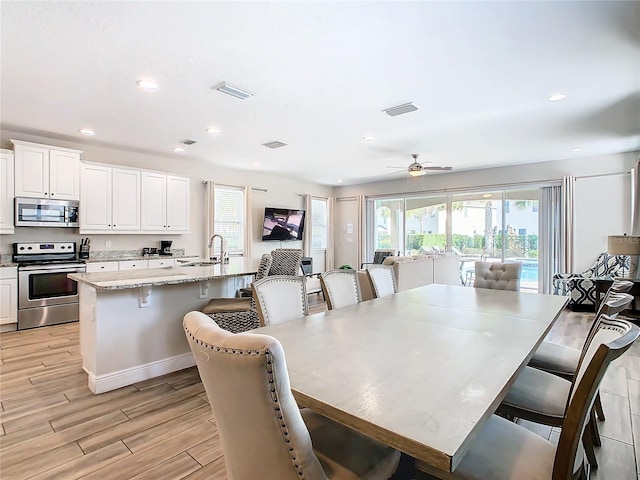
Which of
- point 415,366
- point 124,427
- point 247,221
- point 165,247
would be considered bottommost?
point 124,427

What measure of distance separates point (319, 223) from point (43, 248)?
598 cm

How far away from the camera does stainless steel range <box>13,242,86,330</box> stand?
4.63m

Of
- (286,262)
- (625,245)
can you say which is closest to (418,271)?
(286,262)

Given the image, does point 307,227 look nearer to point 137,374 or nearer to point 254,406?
point 137,374

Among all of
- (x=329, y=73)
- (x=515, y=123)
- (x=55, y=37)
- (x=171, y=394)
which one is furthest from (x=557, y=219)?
(x=55, y=37)

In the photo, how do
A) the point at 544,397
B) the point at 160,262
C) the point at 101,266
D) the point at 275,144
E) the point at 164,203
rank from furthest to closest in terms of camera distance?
the point at 164,203, the point at 160,262, the point at 275,144, the point at 101,266, the point at 544,397

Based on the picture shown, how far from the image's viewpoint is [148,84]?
10.5 ft

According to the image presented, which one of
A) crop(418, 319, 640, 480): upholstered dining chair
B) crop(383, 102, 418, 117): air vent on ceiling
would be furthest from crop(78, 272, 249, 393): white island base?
crop(383, 102, 418, 117): air vent on ceiling

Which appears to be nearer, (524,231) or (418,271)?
(418,271)

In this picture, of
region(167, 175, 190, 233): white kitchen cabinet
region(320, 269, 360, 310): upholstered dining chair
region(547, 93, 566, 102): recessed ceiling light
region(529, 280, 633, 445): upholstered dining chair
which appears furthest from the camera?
region(167, 175, 190, 233): white kitchen cabinet

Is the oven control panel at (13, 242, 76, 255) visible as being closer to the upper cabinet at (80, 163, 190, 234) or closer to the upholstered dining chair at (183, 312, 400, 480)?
the upper cabinet at (80, 163, 190, 234)

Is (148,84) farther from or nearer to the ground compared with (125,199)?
farther from the ground

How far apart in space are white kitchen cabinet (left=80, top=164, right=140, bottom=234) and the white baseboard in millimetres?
3046

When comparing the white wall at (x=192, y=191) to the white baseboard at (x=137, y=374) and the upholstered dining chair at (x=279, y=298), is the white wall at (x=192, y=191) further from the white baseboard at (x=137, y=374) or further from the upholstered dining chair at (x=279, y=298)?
the upholstered dining chair at (x=279, y=298)
